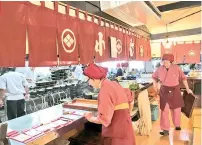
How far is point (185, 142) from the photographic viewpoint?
11.9 ft

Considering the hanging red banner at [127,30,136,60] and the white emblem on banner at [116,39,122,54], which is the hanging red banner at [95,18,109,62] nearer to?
the white emblem on banner at [116,39,122,54]

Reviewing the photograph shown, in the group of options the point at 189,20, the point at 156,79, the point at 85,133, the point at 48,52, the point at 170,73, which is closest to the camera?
the point at 48,52

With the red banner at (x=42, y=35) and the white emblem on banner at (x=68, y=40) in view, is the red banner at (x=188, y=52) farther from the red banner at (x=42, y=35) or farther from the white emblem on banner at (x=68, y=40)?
the red banner at (x=42, y=35)

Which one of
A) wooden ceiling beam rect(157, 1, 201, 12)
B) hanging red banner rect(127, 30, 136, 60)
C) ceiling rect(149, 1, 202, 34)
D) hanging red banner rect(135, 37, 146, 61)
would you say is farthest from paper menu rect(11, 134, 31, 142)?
ceiling rect(149, 1, 202, 34)

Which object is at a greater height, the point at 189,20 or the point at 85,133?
the point at 189,20

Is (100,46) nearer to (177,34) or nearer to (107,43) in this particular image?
(107,43)

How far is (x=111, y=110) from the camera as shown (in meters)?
2.03

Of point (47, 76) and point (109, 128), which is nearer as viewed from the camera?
point (109, 128)

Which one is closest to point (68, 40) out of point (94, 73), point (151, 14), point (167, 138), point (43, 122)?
point (94, 73)

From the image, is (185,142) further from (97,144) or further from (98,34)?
(98,34)

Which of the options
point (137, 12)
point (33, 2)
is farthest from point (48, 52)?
point (137, 12)

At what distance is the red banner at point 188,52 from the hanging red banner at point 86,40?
6.47 meters

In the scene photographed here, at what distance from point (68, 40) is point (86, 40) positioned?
0.45 metres

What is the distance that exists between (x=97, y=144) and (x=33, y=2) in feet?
6.67
